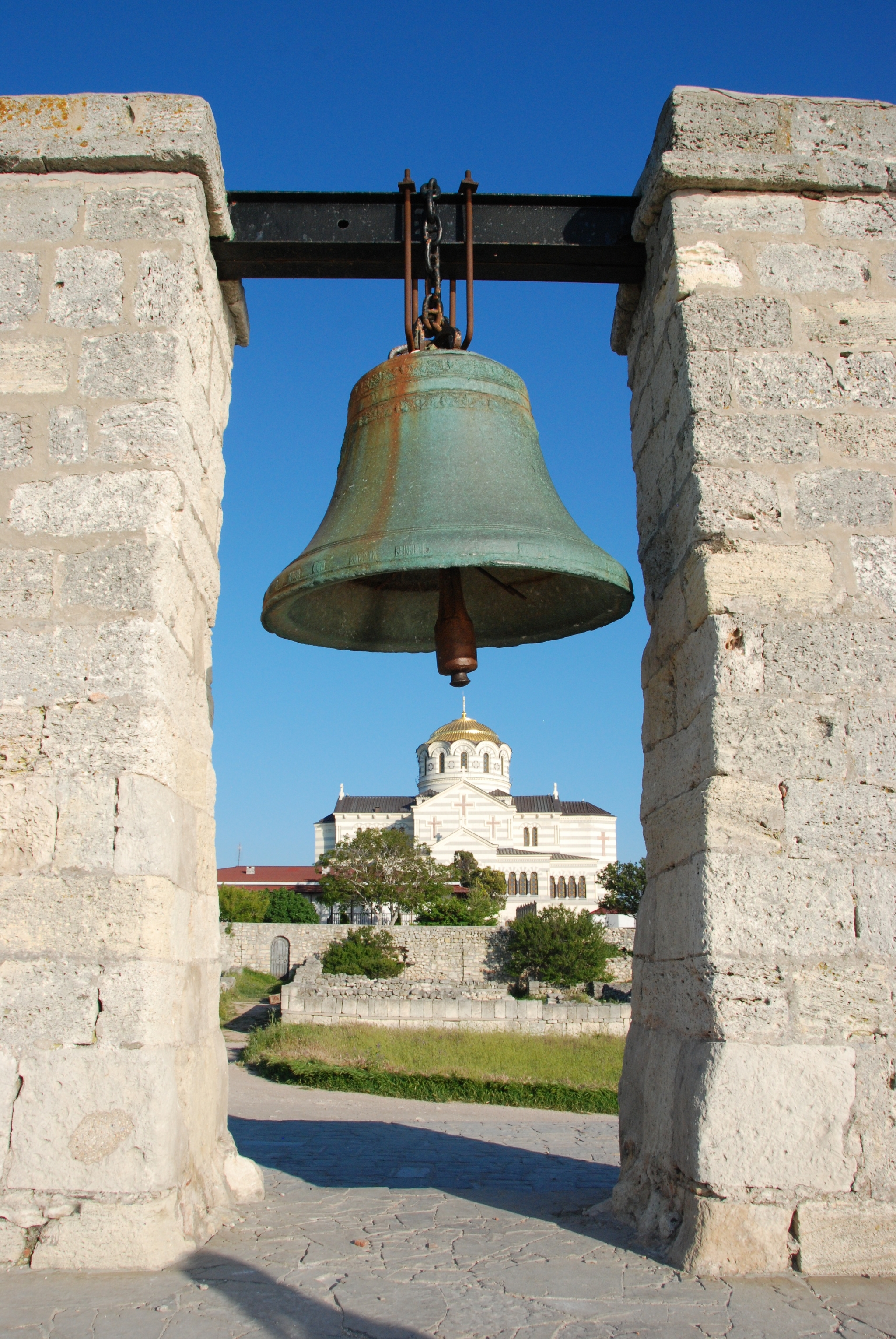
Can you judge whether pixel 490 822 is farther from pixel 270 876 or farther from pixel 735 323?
pixel 735 323

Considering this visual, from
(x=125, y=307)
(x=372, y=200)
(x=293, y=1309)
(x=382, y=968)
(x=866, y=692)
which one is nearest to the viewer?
(x=293, y=1309)

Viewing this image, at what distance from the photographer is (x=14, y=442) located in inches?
107

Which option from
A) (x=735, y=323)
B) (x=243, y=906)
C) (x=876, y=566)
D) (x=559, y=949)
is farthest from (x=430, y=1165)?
(x=243, y=906)

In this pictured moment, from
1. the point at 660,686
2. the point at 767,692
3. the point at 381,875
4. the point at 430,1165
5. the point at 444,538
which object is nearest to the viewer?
the point at 767,692

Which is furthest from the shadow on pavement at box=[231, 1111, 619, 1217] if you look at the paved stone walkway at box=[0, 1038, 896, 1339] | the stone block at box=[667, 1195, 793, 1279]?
the stone block at box=[667, 1195, 793, 1279]

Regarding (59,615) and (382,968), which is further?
(382,968)

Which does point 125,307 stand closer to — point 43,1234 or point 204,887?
point 204,887

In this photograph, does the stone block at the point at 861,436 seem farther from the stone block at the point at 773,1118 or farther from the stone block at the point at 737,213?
the stone block at the point at 773,1118

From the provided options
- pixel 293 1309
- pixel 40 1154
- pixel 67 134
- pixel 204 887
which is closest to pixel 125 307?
pixel 67 134

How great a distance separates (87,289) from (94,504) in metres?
0.67

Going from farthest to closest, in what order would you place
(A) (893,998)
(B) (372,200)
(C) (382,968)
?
(C) (382,968) < (B) (372,200) < (A) (893,998)

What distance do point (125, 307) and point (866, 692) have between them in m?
2.27

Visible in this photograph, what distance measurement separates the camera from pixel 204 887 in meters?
2.92

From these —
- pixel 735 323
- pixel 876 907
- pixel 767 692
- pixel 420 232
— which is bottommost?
pixel 876 907
